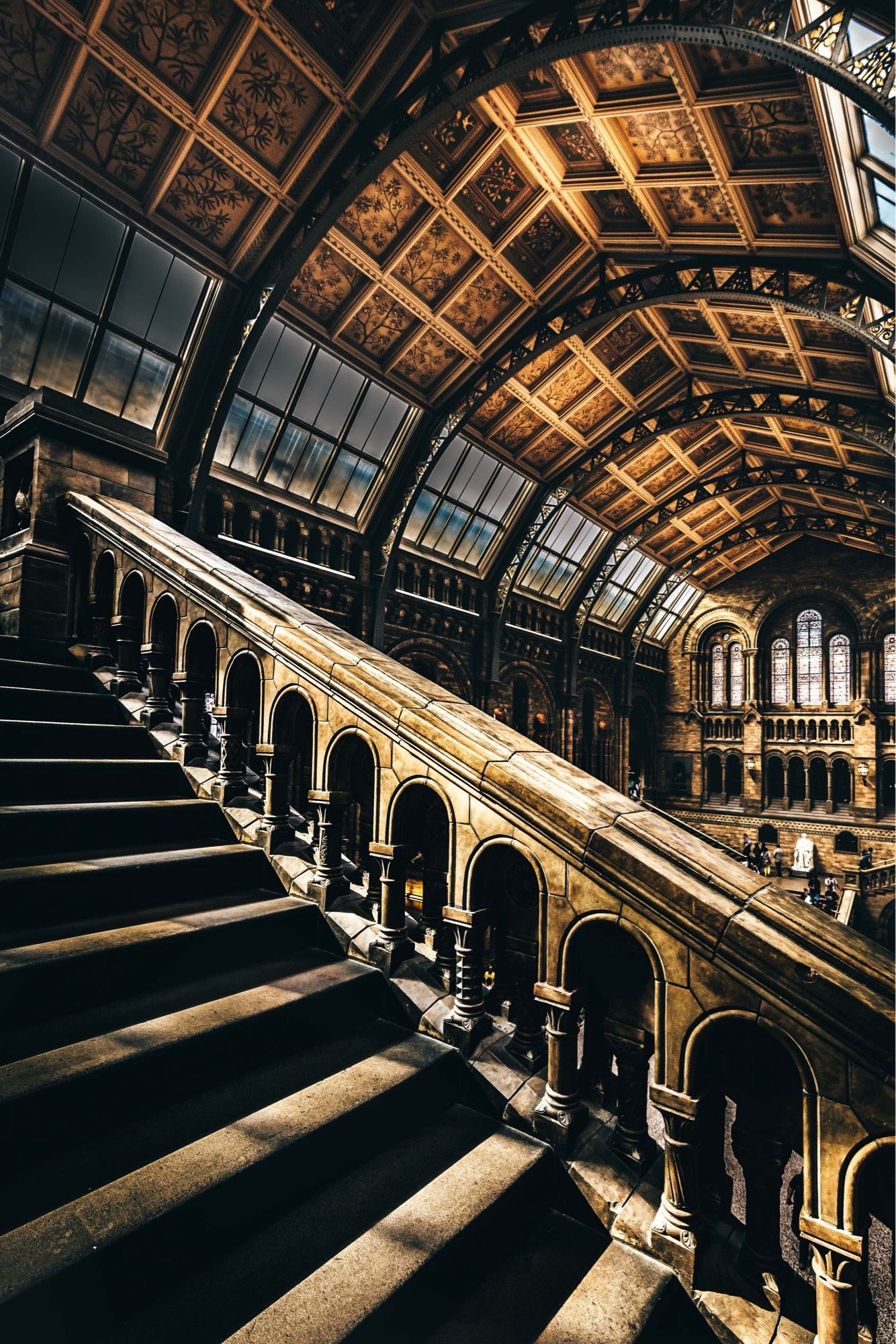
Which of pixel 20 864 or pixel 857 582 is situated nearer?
pixel 20 864

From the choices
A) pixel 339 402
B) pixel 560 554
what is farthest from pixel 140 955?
pixel 560 554

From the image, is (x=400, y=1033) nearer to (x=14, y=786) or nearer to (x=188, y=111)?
(x=14, y=786)

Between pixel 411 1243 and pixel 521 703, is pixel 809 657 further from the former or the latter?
pixel 411 1243

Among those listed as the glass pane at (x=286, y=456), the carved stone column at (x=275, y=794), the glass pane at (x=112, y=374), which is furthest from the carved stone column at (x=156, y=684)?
the glass pane at (x=286, y=456)

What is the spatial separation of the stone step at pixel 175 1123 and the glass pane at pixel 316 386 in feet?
38.6

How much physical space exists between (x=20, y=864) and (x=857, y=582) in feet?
95.6

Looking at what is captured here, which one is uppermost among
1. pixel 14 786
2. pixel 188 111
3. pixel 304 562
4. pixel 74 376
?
pixel 188 111

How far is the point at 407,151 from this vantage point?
362 inches

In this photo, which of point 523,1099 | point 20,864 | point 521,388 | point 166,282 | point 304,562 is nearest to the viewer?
point 523,1099

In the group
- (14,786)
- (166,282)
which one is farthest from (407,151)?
(14,786)

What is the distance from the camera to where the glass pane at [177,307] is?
9.67m

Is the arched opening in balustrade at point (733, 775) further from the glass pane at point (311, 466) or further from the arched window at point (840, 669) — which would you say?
the glass pane at point (311, 466)

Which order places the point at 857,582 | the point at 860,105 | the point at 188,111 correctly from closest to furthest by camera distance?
the point at 860,105 < the point at 188,111 < the point at 857,582

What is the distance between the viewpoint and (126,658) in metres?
3.96
